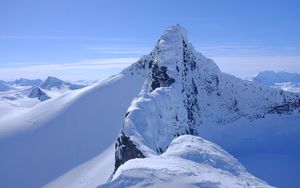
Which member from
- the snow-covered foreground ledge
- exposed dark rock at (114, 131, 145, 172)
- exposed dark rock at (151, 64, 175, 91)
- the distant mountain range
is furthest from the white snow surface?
the snow-covered foreground ledge

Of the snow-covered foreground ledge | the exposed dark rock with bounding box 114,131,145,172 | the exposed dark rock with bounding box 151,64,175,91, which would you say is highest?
the exposed dark rock with bounding box 151,64,175,91

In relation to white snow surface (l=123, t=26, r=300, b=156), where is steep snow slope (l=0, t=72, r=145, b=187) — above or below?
below

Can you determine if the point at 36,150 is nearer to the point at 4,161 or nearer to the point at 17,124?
the point at 4,161

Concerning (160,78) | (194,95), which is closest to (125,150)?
(160,78)

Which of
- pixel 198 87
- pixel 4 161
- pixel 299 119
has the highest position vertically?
pixel 198 87

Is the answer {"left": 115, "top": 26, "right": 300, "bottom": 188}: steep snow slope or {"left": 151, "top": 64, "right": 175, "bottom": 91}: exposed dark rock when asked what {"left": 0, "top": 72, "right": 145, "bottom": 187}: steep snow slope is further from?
{"left": 115, "top": 26, "right": 300, "bottom": 188}: steep snow slope

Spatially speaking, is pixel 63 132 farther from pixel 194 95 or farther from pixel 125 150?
pixel 125 150

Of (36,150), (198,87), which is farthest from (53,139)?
(198,87)
